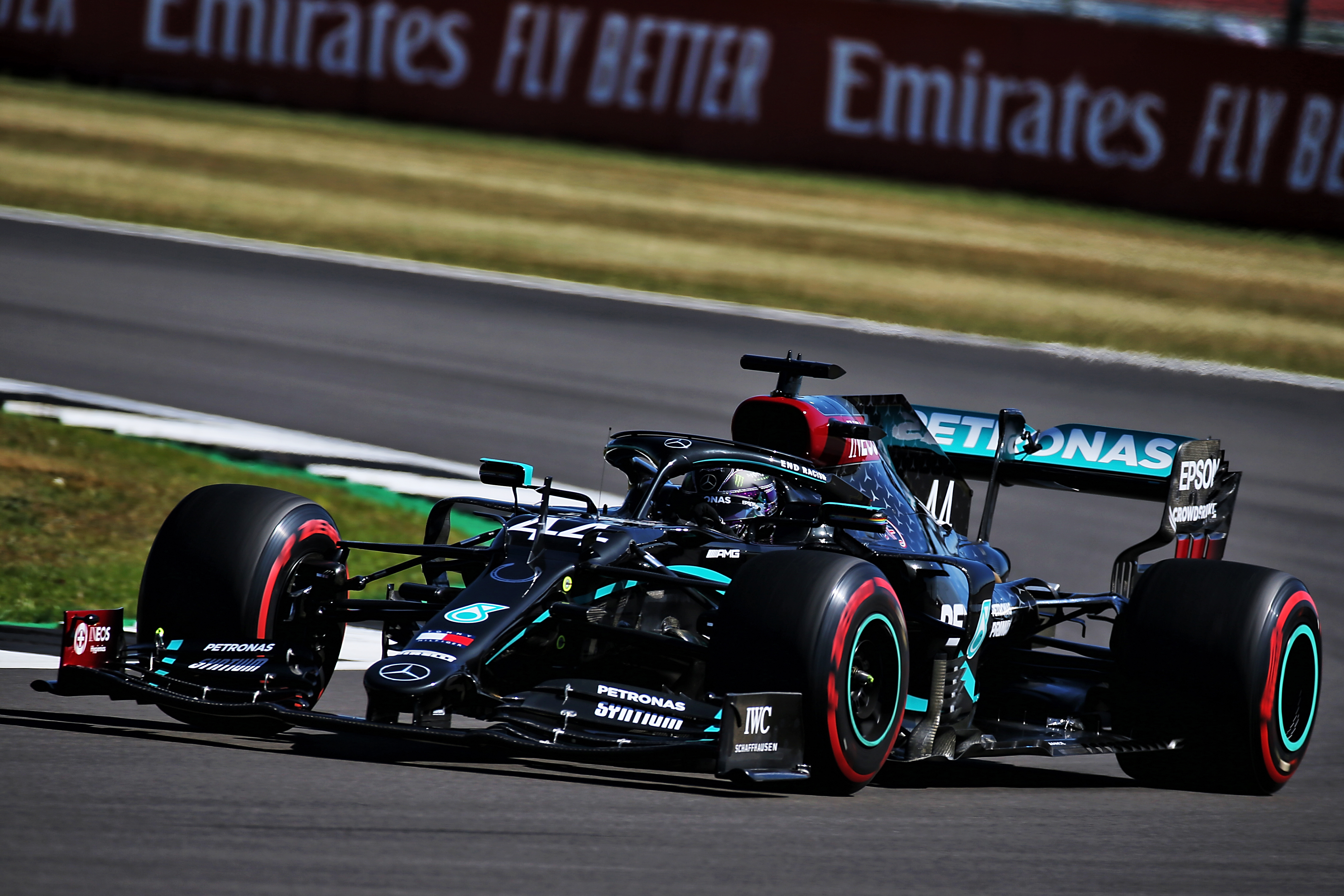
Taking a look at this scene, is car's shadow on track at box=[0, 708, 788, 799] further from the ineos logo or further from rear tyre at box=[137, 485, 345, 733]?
the ineos logo

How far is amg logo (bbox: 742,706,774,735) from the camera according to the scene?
5945 mm

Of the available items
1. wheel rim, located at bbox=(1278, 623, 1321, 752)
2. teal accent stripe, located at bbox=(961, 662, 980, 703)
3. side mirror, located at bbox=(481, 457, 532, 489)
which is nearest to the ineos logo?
side mirror, located at bbox=(481, 457, 532, 489)

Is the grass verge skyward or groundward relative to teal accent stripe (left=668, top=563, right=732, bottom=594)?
groundward

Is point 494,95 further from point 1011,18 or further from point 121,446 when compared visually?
point 121,446

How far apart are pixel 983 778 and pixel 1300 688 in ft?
4.32

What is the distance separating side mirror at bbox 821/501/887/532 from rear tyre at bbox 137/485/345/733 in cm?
183

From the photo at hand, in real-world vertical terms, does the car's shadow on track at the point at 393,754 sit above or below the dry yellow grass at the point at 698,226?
below

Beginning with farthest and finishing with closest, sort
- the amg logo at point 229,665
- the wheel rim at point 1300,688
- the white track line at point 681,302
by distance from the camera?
the white track line at point 681,302 < the wheel rim at point 1300,688 < the amg logo at point 229,665

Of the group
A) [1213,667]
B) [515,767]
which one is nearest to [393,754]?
[515,767]

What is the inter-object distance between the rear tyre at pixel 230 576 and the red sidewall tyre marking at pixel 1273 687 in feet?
11.4

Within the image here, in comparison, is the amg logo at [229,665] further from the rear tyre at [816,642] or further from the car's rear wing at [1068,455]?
the car's rear wing at [1068,455]

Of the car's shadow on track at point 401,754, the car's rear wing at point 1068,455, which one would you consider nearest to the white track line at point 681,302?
the car's rear wing at point 1068,455

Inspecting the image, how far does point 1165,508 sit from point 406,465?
220 inches

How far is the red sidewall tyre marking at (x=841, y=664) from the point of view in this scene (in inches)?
241
